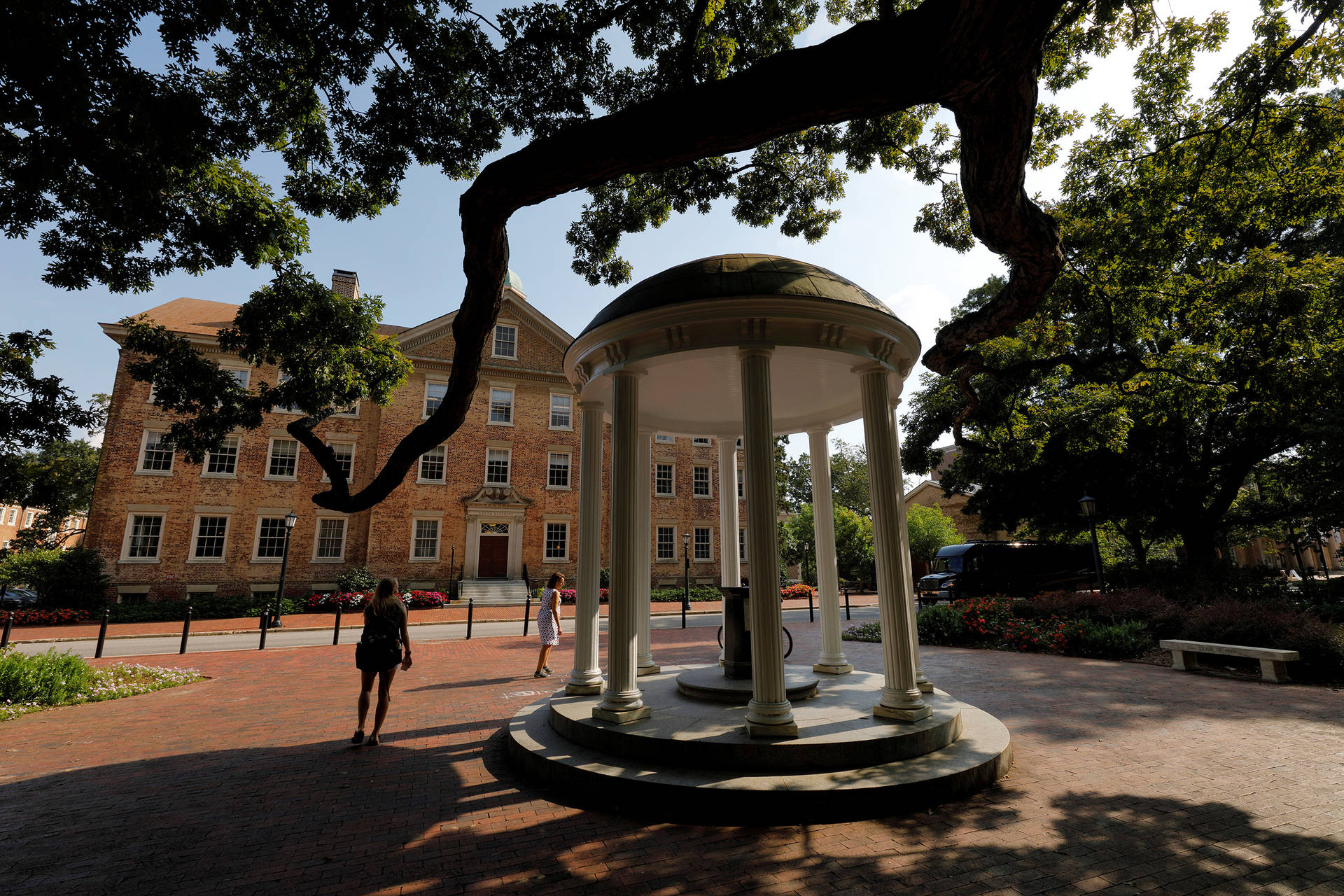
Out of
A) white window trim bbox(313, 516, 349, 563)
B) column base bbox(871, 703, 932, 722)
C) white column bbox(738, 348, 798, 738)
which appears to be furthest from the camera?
white window trim bbox(313, 516, 349, 563)

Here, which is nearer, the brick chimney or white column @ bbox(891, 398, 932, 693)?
white column @ bbox(891, 398, 932, 693)

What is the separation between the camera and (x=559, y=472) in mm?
30984

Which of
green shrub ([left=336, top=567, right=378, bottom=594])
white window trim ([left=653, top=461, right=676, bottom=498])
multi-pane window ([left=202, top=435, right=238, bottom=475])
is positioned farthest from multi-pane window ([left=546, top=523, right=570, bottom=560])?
multi-pane window ([left=202, top=435, right=238, bottom=475])

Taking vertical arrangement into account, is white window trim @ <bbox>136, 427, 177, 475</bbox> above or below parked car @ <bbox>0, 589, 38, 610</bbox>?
above

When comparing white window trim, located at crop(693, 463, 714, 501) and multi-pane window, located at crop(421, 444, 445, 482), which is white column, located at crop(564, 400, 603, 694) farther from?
white window trim, located at crop(693, 463, 714, 501)

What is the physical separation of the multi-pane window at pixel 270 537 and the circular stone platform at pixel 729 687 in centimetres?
2584

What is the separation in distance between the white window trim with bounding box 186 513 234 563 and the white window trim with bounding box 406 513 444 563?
7424mm

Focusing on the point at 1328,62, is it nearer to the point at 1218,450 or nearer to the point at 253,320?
the point at 253,320

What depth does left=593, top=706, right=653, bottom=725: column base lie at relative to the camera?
218 inches

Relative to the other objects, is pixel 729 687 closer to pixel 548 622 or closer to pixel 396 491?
pixel 548 622

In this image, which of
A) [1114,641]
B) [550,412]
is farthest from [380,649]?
[550,412]

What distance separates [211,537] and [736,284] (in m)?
29.4

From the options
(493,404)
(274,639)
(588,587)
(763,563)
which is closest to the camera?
(763,563)

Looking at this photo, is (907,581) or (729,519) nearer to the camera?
(907,581)
